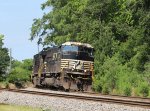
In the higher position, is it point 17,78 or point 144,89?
point 17,78

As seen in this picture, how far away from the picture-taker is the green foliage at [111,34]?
35.3 meters

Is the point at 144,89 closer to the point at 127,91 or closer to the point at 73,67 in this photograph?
the point at 127,91

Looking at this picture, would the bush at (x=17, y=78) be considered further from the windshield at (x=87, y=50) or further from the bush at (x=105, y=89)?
the windshield at (x=87, y=50)

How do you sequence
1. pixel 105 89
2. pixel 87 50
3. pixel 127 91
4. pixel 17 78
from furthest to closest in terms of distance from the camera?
pixel 17 78 < pixel 105 89 < pixel 87 50 < pixel 127 91

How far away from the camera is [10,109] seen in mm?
16797

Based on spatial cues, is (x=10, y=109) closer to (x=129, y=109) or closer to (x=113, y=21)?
(x=129, y=109)

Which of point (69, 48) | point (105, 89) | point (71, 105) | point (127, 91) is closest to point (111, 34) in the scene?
point (105, 89)

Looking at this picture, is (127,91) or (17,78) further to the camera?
(17,78)

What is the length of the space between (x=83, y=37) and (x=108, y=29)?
282cm

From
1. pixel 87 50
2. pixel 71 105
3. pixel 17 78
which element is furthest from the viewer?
pixel 17 78

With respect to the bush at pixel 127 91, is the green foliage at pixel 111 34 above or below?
above

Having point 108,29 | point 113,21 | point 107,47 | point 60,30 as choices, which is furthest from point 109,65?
point 60,30

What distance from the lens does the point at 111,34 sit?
150 ft

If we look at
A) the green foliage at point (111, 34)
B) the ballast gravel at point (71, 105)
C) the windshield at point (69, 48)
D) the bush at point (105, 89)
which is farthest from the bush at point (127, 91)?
the ballast gravel at point (71, 105)
